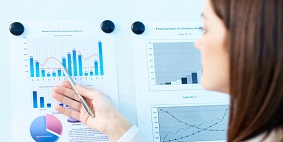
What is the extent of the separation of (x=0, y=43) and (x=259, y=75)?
0.47 m

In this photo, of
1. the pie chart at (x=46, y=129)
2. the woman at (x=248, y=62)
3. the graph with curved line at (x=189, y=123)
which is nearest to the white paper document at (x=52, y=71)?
the pie chart at (x=46, y=129)

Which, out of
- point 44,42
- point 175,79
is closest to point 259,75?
point 175,79

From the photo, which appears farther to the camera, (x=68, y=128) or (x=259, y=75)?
(x=68, y=128)

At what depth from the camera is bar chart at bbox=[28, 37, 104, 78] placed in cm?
76

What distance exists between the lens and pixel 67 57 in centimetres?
77

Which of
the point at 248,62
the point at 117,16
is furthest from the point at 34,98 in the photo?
the point at 248,62

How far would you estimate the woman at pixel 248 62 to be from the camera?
1.79 feet

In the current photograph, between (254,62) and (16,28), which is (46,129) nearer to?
(16,28)

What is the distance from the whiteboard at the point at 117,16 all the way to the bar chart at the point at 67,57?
0.04m

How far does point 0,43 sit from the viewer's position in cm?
75

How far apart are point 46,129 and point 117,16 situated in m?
0.26

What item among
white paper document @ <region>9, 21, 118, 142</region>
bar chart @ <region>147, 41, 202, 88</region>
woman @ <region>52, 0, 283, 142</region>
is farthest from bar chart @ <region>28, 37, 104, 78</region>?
woman @ <region>52, 0, 283, 142</region>

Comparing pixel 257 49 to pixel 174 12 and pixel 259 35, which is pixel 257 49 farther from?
pixel 174 12

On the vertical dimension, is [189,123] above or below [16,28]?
below
